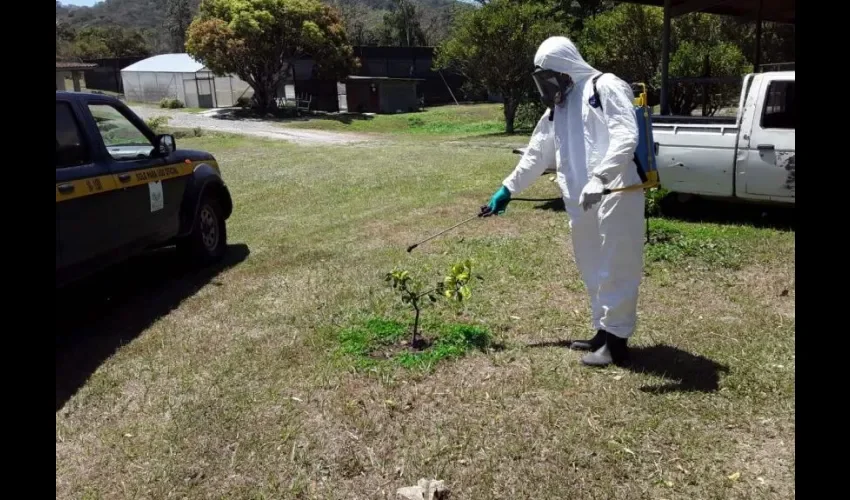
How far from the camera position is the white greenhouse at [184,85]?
158 feet

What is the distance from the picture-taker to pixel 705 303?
5.59 m

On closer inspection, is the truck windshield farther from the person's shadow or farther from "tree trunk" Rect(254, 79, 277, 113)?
"tree trunk" Rect(254, 79, 277, 113)

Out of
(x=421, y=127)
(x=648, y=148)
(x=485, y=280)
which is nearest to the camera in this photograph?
(x=648, y=148)

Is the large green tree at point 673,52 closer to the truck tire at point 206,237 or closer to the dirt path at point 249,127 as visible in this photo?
the dirt path at point 249,127

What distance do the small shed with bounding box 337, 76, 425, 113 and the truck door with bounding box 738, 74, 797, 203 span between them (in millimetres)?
38834

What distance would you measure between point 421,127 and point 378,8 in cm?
13459

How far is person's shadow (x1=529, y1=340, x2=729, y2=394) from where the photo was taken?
4027 millimetres

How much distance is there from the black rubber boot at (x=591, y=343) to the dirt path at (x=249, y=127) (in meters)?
21.4

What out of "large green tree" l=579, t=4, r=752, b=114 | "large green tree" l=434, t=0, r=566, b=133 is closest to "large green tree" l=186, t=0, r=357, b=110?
"large green tree" l=434, t=0, r=566, b=133

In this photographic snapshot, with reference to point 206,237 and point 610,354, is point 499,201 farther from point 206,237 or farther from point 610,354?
point 206,237

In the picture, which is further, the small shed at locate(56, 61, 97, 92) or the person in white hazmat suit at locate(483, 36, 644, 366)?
the small shed at locate(56, 61, 97, 92)
